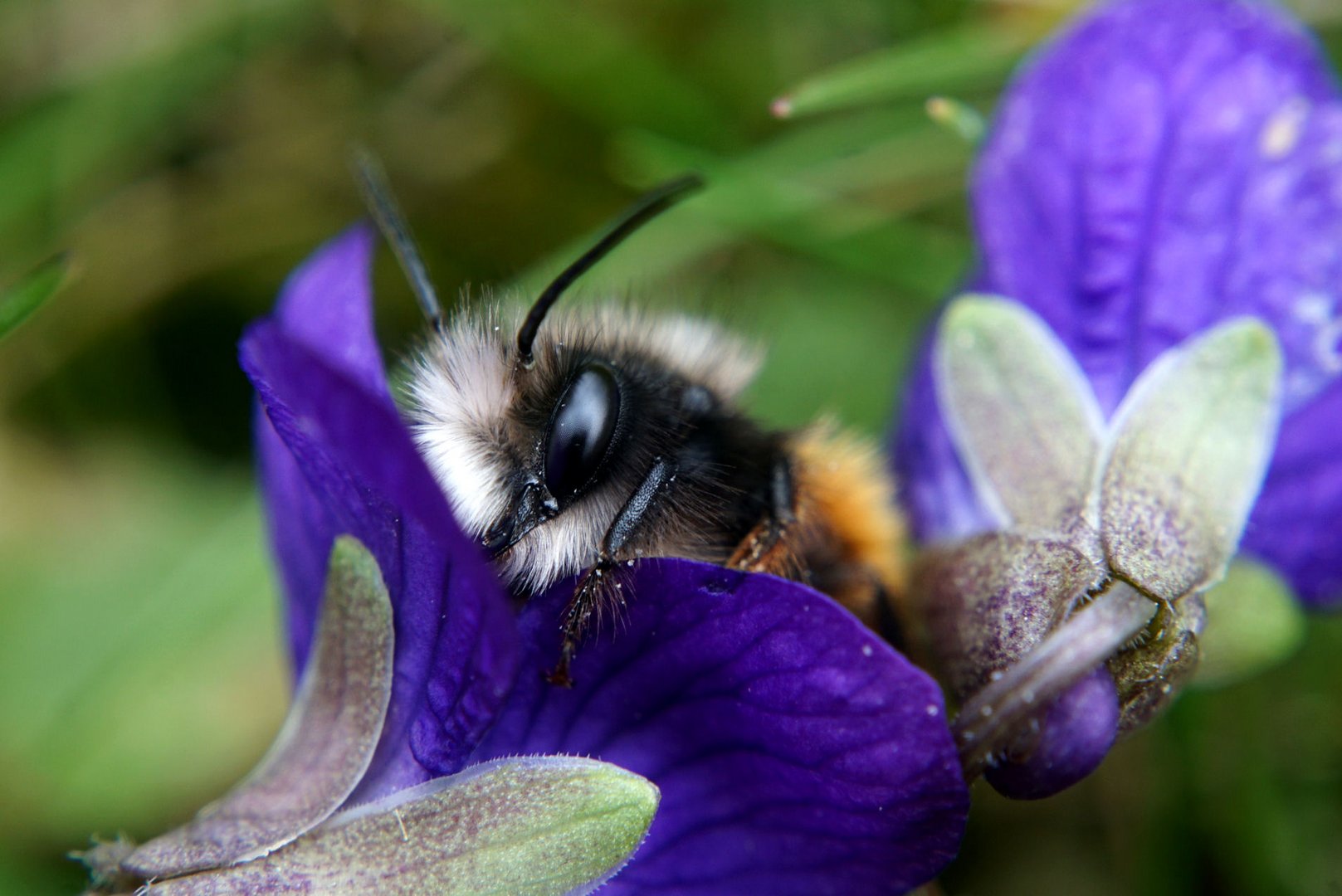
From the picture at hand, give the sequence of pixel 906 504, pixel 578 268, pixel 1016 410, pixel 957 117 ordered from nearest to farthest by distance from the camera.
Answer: pixel 578 268 < pixel 1016 410 < pixel 906 504 < pixel 957 117

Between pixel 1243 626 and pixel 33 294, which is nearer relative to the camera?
pixel 33 294

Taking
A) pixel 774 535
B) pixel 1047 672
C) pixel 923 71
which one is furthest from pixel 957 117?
pixel 1047 672

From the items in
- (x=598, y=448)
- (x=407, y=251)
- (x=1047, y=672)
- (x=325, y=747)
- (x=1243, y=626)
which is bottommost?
(x=1243, y=626)

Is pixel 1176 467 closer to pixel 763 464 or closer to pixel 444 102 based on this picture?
pixel 763 464

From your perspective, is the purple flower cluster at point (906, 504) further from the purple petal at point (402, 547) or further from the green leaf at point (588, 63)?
the green leaf at point (588, 63)

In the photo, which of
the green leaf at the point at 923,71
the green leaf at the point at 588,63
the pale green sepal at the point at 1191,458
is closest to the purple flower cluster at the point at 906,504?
the pale green sepal at the point at 1191,458

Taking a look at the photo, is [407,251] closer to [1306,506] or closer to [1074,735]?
[1074,735]

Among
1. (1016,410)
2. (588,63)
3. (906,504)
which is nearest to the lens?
(1016,410)

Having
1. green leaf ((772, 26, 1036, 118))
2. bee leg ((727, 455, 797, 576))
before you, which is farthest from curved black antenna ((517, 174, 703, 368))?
green leaf ((772, 26, 1036, 118))
